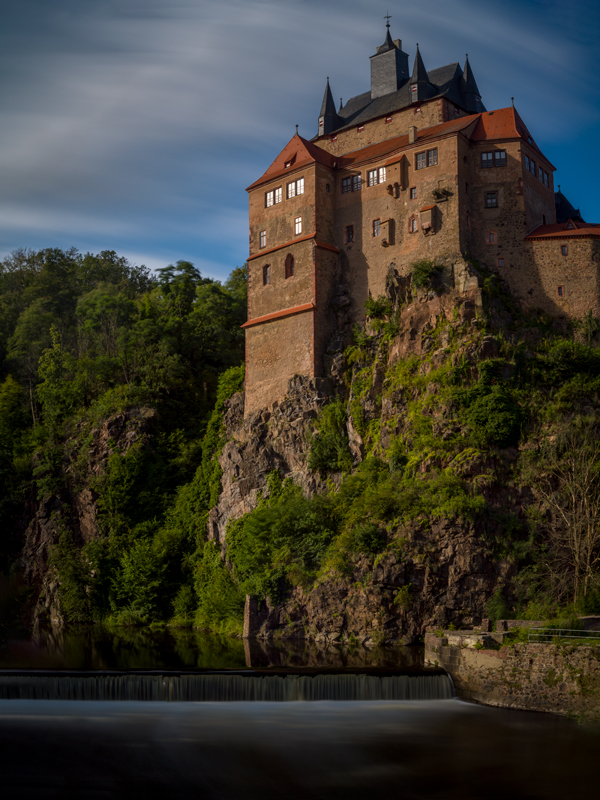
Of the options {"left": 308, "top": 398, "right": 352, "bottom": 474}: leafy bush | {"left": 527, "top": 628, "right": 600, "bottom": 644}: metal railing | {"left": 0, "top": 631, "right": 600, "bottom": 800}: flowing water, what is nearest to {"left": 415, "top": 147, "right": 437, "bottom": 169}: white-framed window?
{"left": 308, "top": 398, "right": 352, "bottom": 474}: leafy bush

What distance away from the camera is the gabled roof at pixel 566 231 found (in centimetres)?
5366

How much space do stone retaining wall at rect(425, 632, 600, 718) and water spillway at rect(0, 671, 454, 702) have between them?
64.0 inches

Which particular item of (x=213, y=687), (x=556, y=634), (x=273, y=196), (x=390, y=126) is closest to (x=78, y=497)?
(x=273, y=196)

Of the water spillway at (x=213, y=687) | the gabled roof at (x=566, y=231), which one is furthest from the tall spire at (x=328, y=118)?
the water spillway at (x=213, y=687)

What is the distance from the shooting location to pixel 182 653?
1677 inches

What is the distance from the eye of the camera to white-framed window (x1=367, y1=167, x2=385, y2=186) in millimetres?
59938

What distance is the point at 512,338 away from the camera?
51.4 m

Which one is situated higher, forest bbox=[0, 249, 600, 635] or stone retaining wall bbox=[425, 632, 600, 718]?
forest bbox=[0, 249, 600, 635]

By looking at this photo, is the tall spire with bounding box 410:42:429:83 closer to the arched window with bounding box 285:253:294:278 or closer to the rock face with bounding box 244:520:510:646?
the arched window with bounding box 285:253:294:278

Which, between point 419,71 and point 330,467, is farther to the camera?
point 419,71

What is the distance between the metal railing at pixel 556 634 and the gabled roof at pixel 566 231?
2867 cm

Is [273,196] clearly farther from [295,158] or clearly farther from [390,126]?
[390,126]

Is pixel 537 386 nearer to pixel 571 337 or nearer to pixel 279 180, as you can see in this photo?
pixel 571 337

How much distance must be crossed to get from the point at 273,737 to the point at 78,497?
40.6 metres
